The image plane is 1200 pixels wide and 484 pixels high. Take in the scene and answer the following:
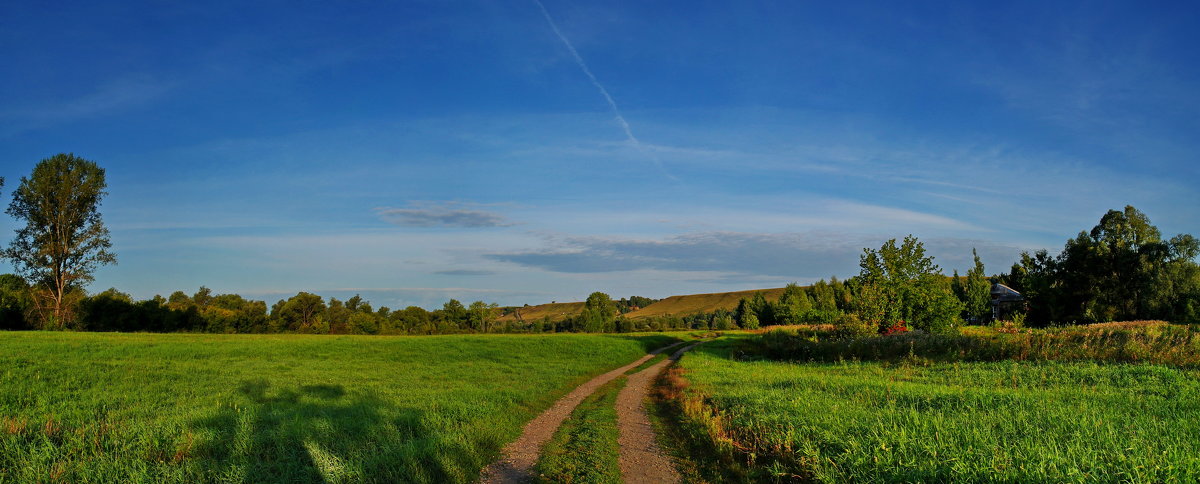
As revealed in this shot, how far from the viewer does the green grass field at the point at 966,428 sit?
6.12 m

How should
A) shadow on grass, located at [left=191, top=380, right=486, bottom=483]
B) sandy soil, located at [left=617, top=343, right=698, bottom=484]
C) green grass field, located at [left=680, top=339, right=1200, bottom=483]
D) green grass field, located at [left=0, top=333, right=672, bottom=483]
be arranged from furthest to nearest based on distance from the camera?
sandy soil, located at [left=617, top=343, right=698, bottom=484] < green grass field, located at [left=0, top=333, right=672, bottom=483] < shadow on grass, located at [left=191, top=380, right=486, bottom=483] < green grass field, located at [left=680, top=339, right=1200, bottom=483]

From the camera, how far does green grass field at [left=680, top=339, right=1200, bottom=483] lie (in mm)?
6121

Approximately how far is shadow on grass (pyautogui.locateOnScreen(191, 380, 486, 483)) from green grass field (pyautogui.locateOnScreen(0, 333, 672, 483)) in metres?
0.03

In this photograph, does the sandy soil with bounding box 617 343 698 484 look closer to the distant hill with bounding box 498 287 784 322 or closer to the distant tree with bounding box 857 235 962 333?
the distant tree with bounding box 857 235 962 333

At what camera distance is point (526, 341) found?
45406 millimetres

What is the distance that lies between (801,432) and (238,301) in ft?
324

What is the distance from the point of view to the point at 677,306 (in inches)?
6368

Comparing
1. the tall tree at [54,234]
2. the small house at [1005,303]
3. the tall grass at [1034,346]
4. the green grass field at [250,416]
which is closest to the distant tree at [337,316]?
the tall tree at [54,234]

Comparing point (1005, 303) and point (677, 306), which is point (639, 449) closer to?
point (1005, 303)

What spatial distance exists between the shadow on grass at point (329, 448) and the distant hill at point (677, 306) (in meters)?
130

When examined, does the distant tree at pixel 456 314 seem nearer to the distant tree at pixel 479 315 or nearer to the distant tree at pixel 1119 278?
the distant tree at pixel 479 315

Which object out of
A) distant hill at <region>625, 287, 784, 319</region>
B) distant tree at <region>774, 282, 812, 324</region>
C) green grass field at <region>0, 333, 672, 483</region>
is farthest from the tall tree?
distant hill at <region>625, 287, 784, 319</region>

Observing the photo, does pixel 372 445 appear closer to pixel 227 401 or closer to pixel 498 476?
pixel 498 476

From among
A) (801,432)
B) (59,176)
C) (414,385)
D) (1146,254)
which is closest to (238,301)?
(59,176)
